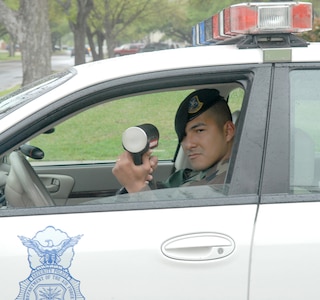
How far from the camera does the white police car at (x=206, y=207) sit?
2346mm

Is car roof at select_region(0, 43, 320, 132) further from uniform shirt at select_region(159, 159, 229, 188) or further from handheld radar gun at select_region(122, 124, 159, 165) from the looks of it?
uniform shirt at select_region(159, 159, 229, 188)

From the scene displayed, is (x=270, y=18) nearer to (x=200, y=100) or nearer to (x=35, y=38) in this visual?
(x=200, y=100)

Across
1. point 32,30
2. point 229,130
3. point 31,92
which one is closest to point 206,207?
point 229,130

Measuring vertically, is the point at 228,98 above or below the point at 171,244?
above

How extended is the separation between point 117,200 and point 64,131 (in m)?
8.63

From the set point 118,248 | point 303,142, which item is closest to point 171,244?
point 118,248

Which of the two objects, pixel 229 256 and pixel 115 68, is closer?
pixel 229 256

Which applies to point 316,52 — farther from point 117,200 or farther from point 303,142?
point 117,200

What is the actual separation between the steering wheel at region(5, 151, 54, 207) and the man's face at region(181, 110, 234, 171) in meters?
0.67

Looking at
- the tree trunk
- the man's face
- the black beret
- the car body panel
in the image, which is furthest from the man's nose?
the tree trunk

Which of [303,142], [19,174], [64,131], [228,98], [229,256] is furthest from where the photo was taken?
[64,131]

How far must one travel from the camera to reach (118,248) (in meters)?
2.36

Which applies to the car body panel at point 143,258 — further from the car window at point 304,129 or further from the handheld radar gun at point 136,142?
the handheld radar gun at point 136,142

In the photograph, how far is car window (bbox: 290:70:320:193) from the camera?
249 centimetres
